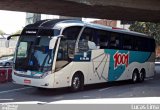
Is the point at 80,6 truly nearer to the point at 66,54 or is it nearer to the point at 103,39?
the point at 103,39

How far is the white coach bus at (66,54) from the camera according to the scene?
1342 centimetres

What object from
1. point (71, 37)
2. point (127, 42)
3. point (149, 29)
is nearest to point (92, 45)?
point (71, 37)

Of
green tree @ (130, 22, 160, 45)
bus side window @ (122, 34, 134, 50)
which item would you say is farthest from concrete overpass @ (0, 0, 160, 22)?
green tree @ (130, 22, 160, 45)

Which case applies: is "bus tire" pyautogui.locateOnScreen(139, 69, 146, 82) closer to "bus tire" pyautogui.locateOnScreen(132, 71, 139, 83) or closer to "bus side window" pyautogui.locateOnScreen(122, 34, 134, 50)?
"bus tire" pyautogui.locateOnScreen(132, 71, 139, 83)

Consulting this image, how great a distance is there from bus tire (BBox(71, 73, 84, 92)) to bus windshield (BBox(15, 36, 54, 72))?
68.8 inches

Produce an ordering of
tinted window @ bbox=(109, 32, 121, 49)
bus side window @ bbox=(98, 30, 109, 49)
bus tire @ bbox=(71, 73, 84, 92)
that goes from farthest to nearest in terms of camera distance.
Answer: tinted window @ bbox=(109, 32, 121, 49) → bus side window @ bbox=(98, 30, 109, 49) → bus tire @ bbox=(71, 73, 84, 92)

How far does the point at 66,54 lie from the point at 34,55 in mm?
1318

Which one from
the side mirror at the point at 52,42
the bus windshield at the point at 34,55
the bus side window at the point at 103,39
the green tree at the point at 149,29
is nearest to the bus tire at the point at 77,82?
the bus windshield at the point at 34,55

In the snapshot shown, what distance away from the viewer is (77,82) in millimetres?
14883

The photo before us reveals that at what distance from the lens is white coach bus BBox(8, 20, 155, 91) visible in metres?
13.4

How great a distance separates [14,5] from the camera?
2352cm

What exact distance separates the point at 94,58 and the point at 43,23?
3137mm

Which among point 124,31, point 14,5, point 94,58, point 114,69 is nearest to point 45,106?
point 94,58

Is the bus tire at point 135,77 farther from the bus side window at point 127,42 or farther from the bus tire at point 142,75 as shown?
the bus side window at point 127,42
